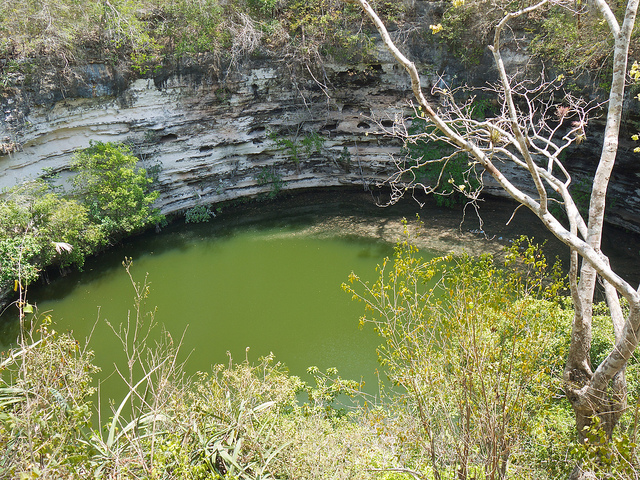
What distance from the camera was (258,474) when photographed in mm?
4211

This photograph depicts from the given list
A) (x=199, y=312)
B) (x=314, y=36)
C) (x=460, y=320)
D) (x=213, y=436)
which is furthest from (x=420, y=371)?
(x=314, y=36)

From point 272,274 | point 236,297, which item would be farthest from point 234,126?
point 236,297

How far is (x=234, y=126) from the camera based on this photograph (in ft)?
41.6

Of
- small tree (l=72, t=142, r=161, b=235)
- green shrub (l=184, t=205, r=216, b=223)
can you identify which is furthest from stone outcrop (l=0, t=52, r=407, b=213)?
small tree (l=72, t=142, r=161, b=235)

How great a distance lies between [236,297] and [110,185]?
12.6ft

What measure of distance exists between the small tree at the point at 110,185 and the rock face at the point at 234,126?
85 cm

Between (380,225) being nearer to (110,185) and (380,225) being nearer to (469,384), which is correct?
(110,185)

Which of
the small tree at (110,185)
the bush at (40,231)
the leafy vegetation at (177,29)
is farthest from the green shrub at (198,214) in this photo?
the leafy vegetation at (177,29)

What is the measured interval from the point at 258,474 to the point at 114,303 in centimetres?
672

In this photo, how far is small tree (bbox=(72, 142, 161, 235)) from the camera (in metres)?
10.5

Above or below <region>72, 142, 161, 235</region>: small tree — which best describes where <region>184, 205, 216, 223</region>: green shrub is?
below

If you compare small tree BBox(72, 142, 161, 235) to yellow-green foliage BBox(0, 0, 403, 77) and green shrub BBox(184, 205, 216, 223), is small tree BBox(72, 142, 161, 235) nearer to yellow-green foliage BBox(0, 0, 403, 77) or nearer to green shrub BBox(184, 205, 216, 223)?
green shrub BBox(184, 205, 216, 223)

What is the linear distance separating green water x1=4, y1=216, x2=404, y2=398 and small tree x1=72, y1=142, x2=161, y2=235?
3.42ft

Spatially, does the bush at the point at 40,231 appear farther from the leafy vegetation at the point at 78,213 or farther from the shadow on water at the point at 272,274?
the shadow on water at the point at 272,274
